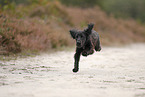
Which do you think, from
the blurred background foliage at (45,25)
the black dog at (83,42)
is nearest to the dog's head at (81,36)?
the black dog at (83,42)

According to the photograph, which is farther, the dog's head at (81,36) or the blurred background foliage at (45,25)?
the blurred background foliage at (45,25)

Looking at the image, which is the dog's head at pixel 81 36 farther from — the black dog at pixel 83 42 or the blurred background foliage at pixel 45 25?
the blurred background foliage at pixel 45 25

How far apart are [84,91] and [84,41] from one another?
2.60m

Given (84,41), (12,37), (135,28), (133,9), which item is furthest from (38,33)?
(133,9)

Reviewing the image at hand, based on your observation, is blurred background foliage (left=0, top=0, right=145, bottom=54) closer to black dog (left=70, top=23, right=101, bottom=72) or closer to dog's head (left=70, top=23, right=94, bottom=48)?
black dog (left=70, top=23, right=101, bottom=72)

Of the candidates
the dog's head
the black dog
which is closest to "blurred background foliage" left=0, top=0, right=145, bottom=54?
the black dog

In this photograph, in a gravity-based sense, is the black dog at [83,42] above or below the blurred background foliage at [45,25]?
below

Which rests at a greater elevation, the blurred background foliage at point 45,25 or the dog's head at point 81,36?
the blurred background foliage at point 45,25

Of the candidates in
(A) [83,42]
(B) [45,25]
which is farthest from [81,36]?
Result: (B) [45,25]

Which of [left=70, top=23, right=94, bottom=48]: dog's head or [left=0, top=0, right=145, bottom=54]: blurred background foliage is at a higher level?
[left=0, top=0, right=145, bottom=54]: blurred background foliage

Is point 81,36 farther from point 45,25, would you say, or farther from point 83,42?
point 45,25

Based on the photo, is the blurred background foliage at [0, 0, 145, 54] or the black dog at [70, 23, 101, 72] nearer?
the black dog at [70, 23, 101, 72]

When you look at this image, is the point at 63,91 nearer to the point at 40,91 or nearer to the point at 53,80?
the point at 40,91

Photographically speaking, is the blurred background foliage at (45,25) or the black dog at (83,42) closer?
the black dog at (83,42)
